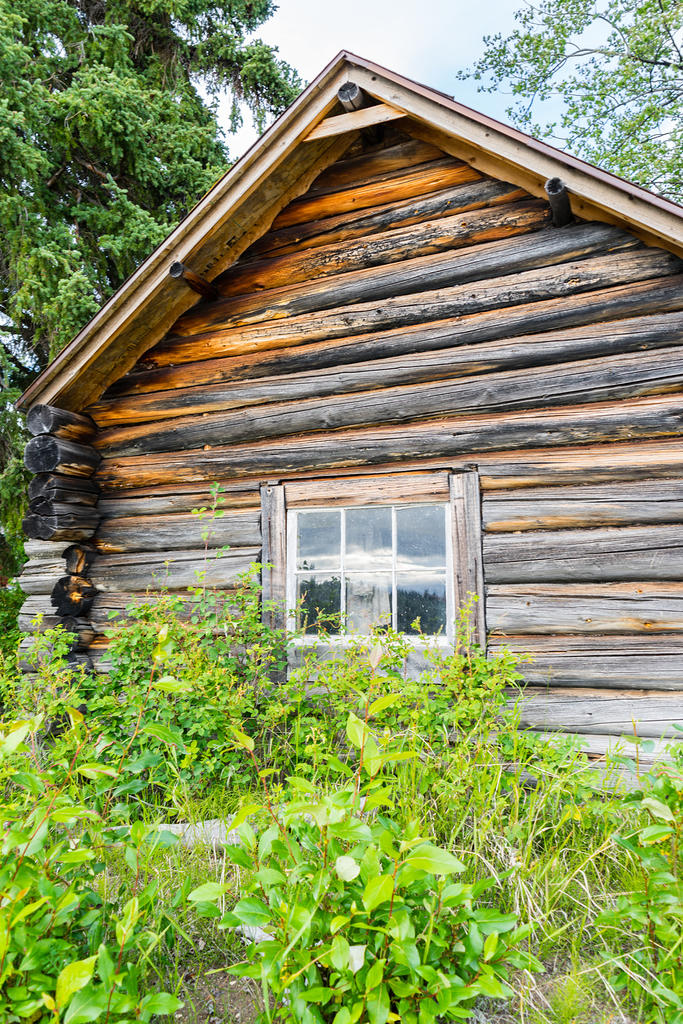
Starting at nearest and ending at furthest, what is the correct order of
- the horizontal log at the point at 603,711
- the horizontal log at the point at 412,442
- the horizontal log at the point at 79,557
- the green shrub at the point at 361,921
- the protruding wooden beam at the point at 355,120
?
the green shrub at the point at 361,921 → the horizontal log at the point at 603,711 → the horizontal log at the point at 412,442 → the protruding wooden beam at the point at 355,120 → the horizontal log at the point at 79,557

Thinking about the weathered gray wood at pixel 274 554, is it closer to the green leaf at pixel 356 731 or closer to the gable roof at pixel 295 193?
the gable roof at pixel 295 193

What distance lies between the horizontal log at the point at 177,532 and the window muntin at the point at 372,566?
399 mm

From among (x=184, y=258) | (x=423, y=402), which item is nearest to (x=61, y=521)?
(x=184, y=258)

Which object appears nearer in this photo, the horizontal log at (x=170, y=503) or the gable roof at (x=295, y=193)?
the gable roof at (x=295, y=193)

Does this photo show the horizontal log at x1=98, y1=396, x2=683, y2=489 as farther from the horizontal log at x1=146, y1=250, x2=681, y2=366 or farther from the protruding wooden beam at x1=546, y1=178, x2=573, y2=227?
the protruding wooden beam at x1=546, y1=178, x2=573, y2=227

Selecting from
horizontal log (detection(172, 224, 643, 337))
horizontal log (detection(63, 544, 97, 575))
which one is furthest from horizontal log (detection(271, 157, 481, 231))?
horizontal log (detection(63, 544, 97, 575))

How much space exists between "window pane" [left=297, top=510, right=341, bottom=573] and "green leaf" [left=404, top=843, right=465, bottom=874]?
339 cm

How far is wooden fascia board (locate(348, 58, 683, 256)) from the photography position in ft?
11.8

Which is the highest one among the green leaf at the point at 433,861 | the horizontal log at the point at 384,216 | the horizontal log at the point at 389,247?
the horizontal log at the point at 384,216

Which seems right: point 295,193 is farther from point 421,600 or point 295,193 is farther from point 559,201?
point 421,600

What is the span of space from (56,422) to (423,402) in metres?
3.21

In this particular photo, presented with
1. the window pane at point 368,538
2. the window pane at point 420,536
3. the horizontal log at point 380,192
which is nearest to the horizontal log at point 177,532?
the window pane at point 368,538

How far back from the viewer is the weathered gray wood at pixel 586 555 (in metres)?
3.84

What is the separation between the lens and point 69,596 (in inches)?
207
